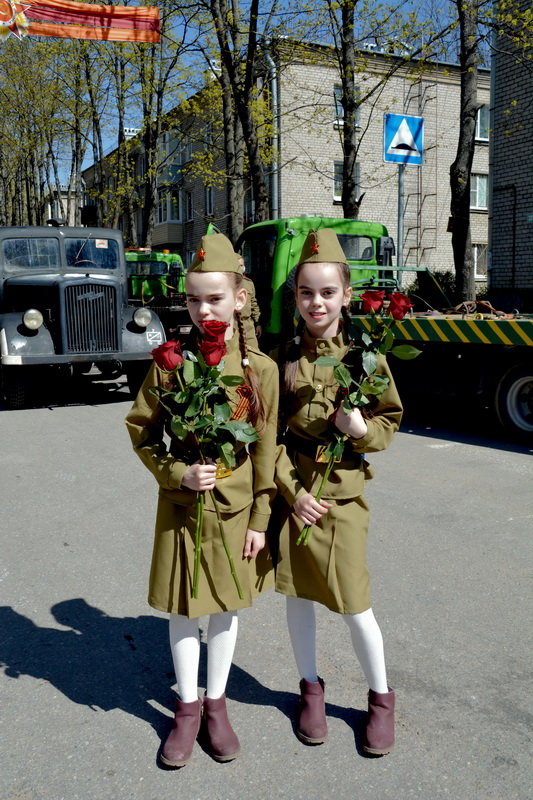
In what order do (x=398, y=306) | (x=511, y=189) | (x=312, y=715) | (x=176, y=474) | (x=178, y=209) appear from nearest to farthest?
1. (x=176, y=474)
2. (x=398, y=306)
3. (x=312, y=715)
4. (x=511, y=189)
5. (x=178, y=209)

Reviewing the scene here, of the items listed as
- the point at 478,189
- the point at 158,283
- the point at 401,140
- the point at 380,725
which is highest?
the point at 478,189

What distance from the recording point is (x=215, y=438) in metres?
2.34

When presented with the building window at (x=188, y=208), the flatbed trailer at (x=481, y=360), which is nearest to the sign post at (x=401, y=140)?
the flatbed trailer at (x=481, y=360)

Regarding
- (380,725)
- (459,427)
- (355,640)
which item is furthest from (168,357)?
(459,427)

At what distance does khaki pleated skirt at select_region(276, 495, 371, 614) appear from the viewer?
2492 mm

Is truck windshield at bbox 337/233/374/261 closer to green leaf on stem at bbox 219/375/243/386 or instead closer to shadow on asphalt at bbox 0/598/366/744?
shadow on asphalt at bbox 0/598/366/744

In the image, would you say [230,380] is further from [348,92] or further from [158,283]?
[158,283]

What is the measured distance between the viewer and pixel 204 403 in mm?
2312

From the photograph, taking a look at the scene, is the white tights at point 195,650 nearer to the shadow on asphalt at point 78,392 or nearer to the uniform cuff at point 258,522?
the uniform cuff at point 258,522

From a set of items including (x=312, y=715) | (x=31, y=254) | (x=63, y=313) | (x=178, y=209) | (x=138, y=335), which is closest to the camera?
(x=312, y=715)

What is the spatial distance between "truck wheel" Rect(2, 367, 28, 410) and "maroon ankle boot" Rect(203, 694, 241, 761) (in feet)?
27.0

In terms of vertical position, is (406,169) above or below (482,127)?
below

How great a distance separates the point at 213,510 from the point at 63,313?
337 inches

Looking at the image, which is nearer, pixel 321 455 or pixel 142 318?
pixel 321 455
